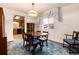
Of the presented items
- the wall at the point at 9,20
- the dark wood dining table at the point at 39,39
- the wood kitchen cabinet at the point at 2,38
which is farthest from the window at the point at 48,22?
the wood kitchen cabinet at the point at 2,38

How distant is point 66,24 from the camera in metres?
1.81

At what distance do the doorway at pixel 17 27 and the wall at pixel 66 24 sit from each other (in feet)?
1.86

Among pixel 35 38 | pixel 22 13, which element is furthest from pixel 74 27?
pixel 22 13

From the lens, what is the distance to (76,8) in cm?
171

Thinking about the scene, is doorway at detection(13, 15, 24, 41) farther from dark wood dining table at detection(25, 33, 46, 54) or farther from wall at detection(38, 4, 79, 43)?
wall at detection(38, 4, 79, 43)

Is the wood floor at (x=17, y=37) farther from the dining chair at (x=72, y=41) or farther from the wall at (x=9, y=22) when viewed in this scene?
the dining chair at (x=72, y=41)

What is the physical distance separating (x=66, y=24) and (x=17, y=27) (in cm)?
92

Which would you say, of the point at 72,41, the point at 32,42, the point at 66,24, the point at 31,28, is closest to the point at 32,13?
the point at 31,28

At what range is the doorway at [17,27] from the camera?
1811mm

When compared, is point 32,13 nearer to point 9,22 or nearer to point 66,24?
point 9,22

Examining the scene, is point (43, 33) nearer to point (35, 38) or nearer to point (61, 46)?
point (35, 38)

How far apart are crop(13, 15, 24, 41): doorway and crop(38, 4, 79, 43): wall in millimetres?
566

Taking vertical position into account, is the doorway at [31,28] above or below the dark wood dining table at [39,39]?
above

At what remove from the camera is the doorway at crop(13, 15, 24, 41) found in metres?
1.81
